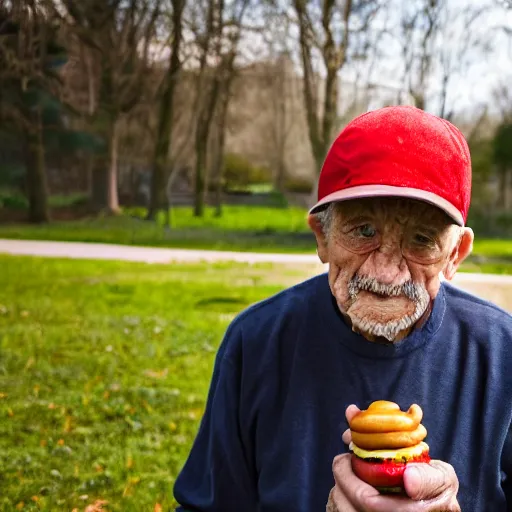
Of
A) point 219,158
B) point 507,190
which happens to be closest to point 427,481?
point 219,158

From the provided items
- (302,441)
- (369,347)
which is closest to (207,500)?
(302,441)

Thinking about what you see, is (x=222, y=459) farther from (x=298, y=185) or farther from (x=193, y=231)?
(x=298, y=185)

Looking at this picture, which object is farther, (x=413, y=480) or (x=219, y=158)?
(x=219, y=158)

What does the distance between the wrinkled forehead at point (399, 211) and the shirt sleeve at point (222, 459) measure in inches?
19.0

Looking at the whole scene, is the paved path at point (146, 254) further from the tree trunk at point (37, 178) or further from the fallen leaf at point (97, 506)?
the fallen leaf at point (97, 506)

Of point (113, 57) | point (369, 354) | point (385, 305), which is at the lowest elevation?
point (369, 354)

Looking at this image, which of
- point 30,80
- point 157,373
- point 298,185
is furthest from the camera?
point 298,185

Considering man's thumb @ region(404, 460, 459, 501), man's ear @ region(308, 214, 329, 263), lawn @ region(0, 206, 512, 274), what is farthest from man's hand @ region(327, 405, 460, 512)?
lawn @ region(0, 206, 512, 274)

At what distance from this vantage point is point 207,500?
2.00m

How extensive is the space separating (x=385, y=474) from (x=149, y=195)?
14.2 m

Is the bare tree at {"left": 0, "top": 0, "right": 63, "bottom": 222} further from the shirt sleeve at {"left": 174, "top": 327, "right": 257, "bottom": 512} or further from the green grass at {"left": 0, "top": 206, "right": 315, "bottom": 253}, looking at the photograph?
the shirt sleeve at {"left": 174, "top": 327, "right": 257, "bottom": 512}

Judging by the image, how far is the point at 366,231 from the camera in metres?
1.71

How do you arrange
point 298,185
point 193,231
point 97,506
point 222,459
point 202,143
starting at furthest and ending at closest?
point 298,185
point 202,143
point 193,231
point 97,506
point 222,459

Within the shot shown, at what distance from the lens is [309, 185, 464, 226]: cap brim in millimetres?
1605
